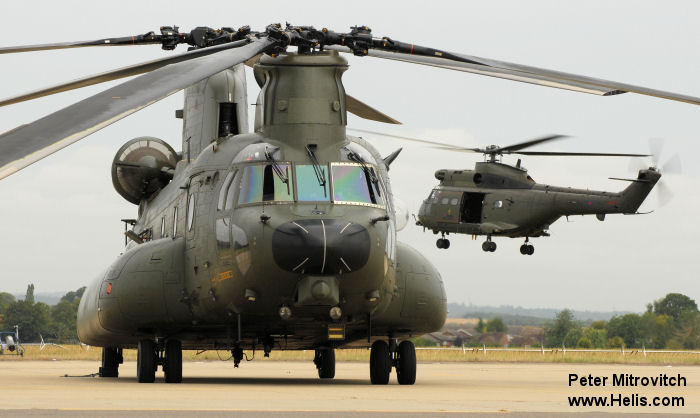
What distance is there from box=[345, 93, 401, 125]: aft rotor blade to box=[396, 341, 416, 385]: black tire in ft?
15.2

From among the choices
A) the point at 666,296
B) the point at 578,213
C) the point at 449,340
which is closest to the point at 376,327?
the point at 578,213

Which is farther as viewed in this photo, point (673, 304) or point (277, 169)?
point (673, 304)

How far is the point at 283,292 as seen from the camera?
15227 millimetres

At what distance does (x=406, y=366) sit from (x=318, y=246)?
3.73 metres

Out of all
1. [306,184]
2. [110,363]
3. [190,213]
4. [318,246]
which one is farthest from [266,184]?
[110,363]

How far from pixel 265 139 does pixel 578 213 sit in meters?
38.9

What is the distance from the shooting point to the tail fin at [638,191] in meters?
51.3

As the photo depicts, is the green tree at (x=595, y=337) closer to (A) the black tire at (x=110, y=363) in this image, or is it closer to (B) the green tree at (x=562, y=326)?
(B) the green tree at (x=562, y=326)

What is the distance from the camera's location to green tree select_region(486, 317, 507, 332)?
11338cm

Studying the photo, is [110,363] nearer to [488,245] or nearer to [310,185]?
[310,185]

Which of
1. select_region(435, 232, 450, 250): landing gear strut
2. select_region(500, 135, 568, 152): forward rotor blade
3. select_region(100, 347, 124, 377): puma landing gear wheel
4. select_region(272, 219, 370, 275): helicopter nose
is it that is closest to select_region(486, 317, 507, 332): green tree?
select_region(435, 232, 450, 250): landing gear strut

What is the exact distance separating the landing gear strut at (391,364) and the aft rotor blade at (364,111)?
4.57 meters

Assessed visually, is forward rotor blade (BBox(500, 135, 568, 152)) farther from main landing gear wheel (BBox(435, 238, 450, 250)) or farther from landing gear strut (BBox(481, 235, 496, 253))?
main landing gear wheel (BBox(435, 238, 450, 250))

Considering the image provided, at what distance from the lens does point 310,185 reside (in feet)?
51.1
